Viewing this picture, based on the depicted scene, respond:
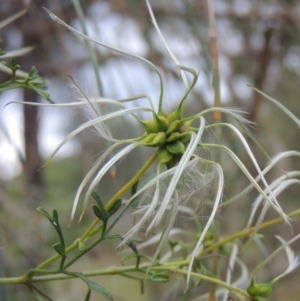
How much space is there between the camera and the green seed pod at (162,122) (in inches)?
8.8

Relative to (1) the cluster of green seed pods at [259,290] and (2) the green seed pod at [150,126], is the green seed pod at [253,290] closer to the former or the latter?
(1) the cluster of green seed pods at [259,290]

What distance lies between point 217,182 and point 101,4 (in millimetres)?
587

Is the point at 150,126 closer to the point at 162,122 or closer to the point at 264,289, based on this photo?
the point at 162,122

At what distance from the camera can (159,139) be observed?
22cm

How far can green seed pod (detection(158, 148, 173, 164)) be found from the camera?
22cm

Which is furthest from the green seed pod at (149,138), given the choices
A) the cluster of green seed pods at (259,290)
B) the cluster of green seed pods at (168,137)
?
the cluster of green seed pods at (259,290)

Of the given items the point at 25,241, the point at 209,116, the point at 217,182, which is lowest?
the point at 25,241

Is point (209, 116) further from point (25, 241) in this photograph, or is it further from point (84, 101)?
point (84, 101)

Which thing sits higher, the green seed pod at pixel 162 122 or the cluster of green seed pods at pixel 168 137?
the green seed pod at pixel 162 122

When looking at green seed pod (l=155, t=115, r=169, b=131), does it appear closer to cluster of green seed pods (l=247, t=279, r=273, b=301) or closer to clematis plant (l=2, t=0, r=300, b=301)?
clematis plant (l=2, t=0, r=300, b=301)

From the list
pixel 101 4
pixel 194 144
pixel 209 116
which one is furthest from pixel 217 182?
pixel 101 4

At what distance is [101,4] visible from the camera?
0.78 metres

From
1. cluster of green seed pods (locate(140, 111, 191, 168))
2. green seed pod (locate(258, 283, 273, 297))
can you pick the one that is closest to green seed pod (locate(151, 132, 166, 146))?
cluster of green seed pods (locate(140, 111, 191, 168))

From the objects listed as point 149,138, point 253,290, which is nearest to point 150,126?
point 149,138
